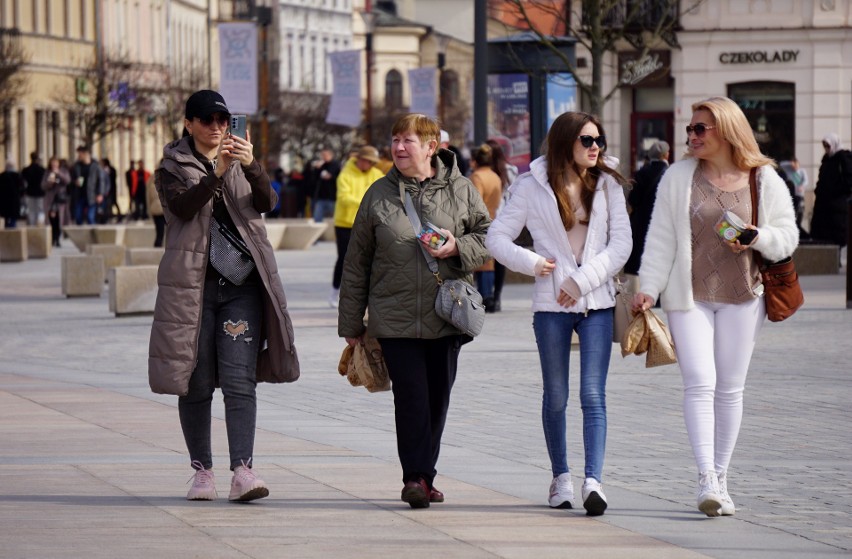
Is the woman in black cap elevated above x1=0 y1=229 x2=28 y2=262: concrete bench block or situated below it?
above

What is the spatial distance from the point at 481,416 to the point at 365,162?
8.22m

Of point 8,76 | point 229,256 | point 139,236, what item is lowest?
point 139,236

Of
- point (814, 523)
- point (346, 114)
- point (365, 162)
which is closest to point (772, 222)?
point (814, 523)

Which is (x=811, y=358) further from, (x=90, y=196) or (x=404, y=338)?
(x=90, y=196)

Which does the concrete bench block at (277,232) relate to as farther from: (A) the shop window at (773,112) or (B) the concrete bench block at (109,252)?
(A) the shop window at (773,112)

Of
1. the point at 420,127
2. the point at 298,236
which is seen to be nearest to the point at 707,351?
the point at 420,127

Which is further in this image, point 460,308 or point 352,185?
point 352,185

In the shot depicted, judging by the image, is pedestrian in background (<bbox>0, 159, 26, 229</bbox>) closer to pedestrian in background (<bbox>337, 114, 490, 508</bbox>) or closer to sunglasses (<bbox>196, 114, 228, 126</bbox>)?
sunglasses (<bbox>196, 114, 228, 126</bbox>)

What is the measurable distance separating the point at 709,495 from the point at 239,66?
80.7 ft

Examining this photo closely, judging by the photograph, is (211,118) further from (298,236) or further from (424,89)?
(424,89)

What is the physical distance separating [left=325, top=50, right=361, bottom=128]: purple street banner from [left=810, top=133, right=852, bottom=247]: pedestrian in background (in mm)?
14992

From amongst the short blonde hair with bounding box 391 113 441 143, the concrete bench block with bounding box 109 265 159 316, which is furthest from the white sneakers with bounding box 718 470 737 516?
the concrete bench block with bounding box 109 265 159 316

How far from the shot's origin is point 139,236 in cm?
3438

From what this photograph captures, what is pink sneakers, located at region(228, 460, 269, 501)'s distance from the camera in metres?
8.70
